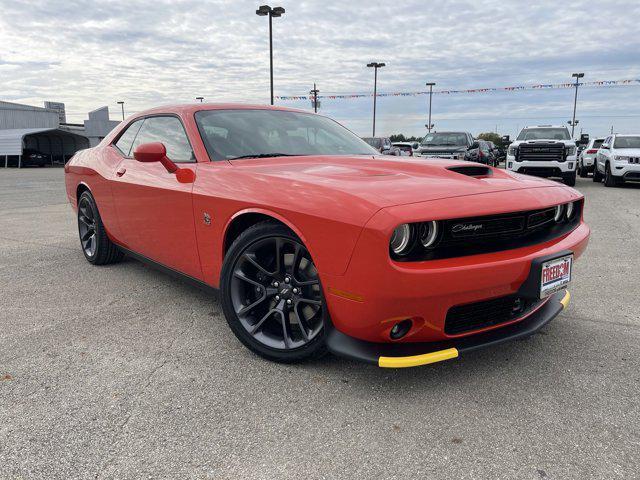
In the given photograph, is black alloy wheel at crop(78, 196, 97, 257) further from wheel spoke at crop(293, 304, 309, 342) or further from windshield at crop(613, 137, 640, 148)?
windshield at crop(613, 137, 640, 148)

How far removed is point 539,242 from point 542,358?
0.66m

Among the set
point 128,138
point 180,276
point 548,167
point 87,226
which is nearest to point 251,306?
point 180,276

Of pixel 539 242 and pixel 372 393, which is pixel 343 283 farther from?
pixel 539 242

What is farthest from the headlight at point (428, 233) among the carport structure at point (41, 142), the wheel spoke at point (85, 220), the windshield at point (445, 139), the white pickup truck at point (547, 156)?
the carport structure at point (41, 142)

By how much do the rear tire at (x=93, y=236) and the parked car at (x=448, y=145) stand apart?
36.8 feet

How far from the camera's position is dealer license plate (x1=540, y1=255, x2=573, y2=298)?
2283 millimetres

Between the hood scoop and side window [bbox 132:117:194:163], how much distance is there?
163 centimetres

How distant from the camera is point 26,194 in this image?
1283cm

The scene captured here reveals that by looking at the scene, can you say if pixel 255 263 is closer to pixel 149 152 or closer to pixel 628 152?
pixel 149 152

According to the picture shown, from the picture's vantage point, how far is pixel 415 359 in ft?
6.86

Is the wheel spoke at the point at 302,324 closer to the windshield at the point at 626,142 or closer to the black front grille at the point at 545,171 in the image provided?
the black front grille at the point at 545,171

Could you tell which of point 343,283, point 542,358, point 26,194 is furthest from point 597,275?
point 26,194

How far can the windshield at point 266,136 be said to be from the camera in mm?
3176

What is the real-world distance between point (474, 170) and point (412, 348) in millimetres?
1140
